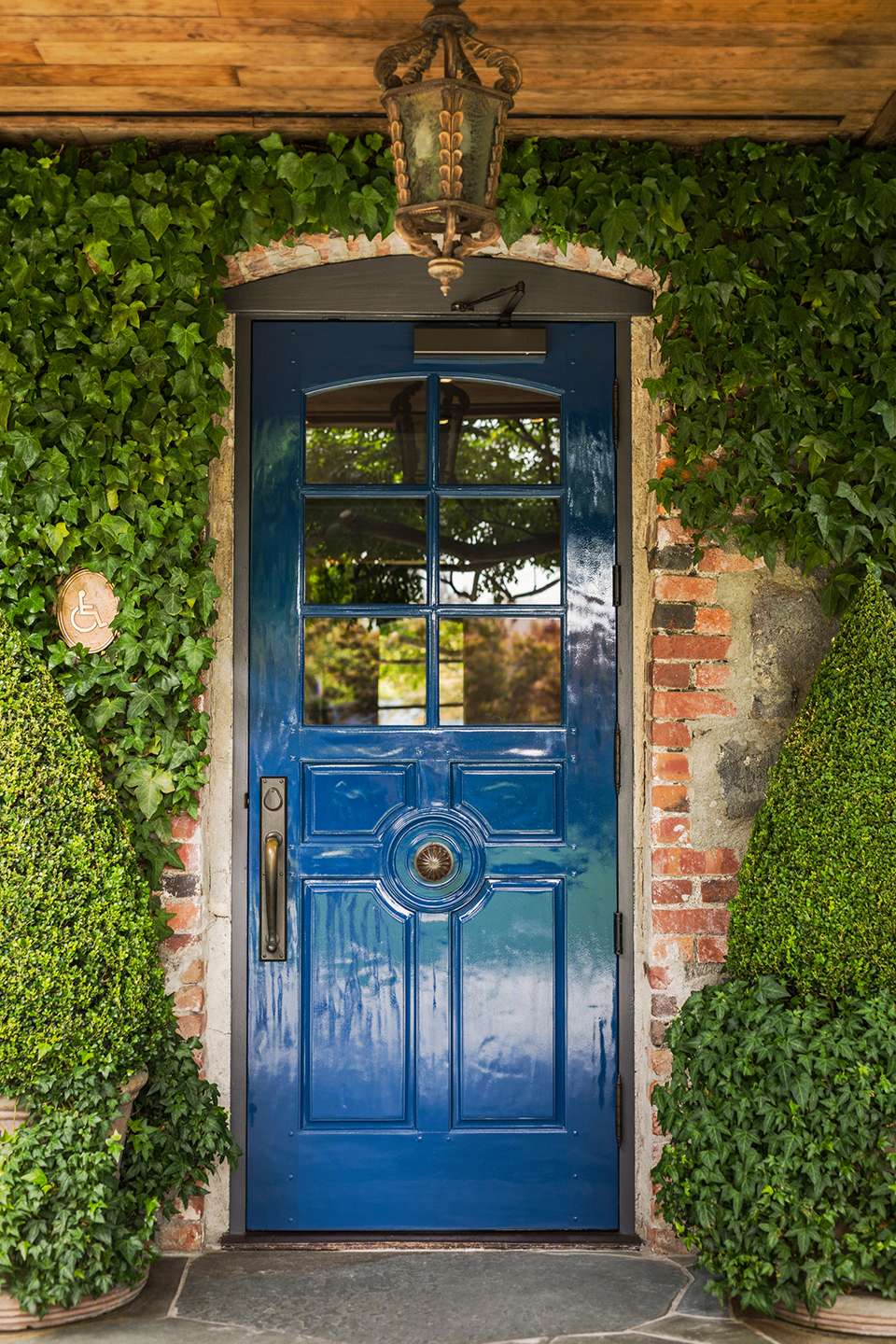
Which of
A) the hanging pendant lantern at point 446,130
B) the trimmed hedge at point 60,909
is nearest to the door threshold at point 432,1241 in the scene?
the trimmed hedge at point 60,909

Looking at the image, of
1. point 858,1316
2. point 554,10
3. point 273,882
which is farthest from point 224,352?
point 858,1316

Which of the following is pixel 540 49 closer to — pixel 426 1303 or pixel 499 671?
pixel 499 671

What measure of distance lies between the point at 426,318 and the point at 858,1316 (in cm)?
279

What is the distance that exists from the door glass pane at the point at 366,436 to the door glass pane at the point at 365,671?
42 centimetres

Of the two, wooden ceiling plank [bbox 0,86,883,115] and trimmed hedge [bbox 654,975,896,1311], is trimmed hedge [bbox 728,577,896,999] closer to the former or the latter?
trimmed hedge [bbox 654,975,896,1311]

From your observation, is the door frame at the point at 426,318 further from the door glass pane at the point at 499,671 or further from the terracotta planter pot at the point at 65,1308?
the terracotta planter pot at the point at 65,1308

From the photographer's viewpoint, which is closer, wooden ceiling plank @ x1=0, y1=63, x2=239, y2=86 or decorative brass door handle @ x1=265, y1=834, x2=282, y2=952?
wooden ceiling plank @ x1=0, y1=63, x2=239, y2=86

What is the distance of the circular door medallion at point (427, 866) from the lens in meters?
3.17

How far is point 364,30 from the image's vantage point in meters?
2.62

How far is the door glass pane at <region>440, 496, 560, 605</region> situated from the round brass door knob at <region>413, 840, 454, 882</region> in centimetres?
73

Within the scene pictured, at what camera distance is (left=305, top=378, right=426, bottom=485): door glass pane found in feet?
10.7

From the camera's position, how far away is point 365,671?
3236 millimetres

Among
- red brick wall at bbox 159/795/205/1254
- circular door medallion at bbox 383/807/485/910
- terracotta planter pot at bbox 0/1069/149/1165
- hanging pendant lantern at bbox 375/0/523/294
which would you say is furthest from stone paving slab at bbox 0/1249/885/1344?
hanging pendant lantern at bbox 375/0/523/294

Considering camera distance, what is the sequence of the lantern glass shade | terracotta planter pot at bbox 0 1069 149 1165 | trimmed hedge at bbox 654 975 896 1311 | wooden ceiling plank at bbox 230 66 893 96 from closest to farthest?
1. the lantern glass shade
2. trimmed hedge at bbox 654 975 896 1311
3. terracotta planter pot at bbox 0 1069 149 1165
4. wooden ceiling plank at bbox 230 66 893 96
